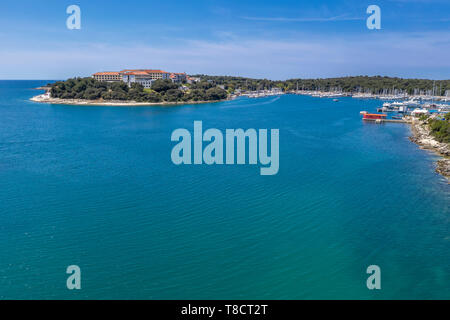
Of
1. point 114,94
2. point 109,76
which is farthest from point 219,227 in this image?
point 109,76

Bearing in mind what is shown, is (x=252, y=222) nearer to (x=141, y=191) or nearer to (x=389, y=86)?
(x=141, y=191)

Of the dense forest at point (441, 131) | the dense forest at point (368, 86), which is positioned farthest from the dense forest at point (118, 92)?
the dense forest at point (441, 131)

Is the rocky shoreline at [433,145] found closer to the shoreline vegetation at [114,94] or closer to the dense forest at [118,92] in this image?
the shoreline vegetation at [114,94]

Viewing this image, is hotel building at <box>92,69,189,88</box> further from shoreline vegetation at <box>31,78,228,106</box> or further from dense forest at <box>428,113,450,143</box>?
dense forest at <box>428,113,450,143</box>

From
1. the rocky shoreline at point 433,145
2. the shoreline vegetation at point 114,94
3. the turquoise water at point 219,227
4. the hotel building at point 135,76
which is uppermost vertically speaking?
the hotel building at point 135,76

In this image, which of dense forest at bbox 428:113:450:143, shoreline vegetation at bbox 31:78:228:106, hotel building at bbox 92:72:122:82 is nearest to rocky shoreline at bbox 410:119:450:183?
dense forest at bbox 428:113:450:143

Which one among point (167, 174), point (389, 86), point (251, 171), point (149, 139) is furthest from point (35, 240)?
point (389, 86)
